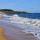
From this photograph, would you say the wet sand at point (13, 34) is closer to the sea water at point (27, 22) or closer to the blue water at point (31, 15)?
the sea water at point (27, 22)

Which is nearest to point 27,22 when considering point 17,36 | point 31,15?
point 31,15

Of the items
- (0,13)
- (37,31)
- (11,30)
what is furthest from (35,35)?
(0,13)

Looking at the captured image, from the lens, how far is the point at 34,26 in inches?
85.7

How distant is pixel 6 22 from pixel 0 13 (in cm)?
18

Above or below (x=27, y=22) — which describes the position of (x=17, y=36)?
below

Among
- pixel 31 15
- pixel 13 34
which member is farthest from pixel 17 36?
pixel 31 15

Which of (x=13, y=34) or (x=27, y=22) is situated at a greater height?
(x=27, y=22)

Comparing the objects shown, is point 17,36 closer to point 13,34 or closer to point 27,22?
point 13,34

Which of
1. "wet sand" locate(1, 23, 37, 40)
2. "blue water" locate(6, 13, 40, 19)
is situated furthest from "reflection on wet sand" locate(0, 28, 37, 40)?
"blue water" locate(6, 13, 40, 19)

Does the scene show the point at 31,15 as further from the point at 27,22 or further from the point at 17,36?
the point at 17,36

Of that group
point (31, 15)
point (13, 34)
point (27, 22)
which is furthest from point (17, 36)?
point (31, 15)

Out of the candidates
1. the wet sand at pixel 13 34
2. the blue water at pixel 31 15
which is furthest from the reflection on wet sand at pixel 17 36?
the blue water at pixel 31 15

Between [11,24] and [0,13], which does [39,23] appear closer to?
[11,24]

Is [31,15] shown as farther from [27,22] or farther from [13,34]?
[13,34]
